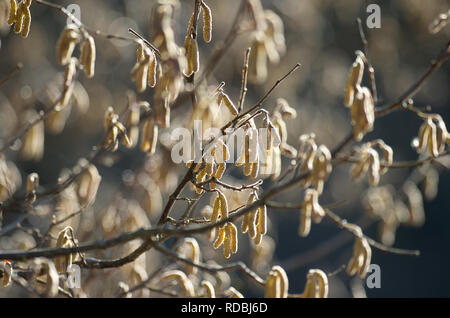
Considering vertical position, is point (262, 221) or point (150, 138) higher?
point (150, 138)

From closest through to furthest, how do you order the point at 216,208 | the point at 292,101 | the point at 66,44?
the point at 216,208 < the point at 66,44 < the point at 292,101

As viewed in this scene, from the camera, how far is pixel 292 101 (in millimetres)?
6383

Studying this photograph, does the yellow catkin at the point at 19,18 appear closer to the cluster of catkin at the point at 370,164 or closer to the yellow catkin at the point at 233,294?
the yellow catkin at the point at 233,294

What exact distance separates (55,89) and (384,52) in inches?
182

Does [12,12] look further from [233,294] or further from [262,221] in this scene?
[233,294]

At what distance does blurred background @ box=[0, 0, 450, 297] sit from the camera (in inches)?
156

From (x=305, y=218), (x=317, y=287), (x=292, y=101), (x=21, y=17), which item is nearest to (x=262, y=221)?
(x=317, y=287)

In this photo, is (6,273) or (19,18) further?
(19,18)

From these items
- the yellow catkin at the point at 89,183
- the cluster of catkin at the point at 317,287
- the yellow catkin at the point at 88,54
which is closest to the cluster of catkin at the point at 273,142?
the cluster of catkin at the point at 317,287

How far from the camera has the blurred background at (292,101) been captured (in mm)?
3963

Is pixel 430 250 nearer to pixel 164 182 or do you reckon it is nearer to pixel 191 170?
pixel 164 182

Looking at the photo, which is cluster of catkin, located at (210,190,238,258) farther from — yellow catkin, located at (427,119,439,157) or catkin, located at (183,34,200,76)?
yellow catkin, located at (427,119,439,157)
